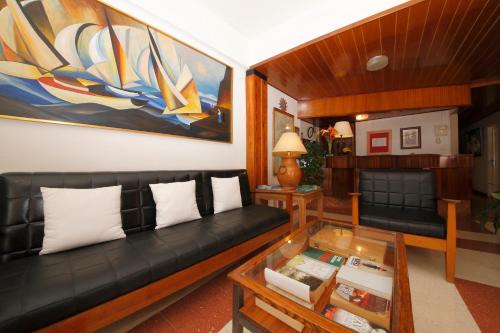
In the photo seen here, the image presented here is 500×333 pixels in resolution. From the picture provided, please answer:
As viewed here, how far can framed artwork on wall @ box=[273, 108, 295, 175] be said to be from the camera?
3.39 meters

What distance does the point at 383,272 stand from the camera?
102cm

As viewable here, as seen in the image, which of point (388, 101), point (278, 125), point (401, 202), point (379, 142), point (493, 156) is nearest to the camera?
point (401, 202)

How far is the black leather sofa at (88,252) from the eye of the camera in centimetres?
73

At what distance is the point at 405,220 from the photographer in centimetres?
168

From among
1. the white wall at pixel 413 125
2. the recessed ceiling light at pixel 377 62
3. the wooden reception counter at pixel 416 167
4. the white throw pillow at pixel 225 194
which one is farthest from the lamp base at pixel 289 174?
the white wall at pixel 413 125

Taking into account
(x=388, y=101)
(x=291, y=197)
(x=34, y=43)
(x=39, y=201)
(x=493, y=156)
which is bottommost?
(x=291, y=197)

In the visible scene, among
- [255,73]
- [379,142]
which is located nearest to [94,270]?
A: [255,73]

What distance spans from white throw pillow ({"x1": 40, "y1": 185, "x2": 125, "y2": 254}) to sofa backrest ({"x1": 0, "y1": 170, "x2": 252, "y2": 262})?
75mm

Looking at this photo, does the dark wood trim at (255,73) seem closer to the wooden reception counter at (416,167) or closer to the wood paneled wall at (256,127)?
the wood paneled wall at (256,127)

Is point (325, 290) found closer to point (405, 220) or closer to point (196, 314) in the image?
point (196, 314)

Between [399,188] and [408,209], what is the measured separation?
0.24m

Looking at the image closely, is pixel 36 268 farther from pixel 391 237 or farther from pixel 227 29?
pixel 227 29

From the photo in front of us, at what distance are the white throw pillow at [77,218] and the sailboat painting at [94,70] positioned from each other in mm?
597

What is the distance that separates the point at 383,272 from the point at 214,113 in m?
2.15
